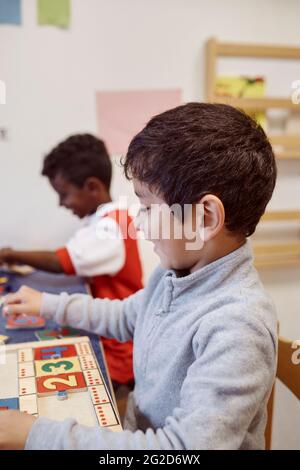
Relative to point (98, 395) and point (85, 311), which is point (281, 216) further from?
point (98, 395)

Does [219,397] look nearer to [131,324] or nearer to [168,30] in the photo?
[131,324]

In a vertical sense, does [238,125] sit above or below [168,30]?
below

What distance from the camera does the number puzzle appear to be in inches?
21.6

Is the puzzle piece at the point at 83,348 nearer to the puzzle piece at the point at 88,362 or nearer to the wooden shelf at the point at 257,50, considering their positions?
the puzzle piece at the point at 88,362

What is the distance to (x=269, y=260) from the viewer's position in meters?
1.54

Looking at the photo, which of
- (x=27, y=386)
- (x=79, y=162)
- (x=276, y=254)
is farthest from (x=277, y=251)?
(x=27, y=386)

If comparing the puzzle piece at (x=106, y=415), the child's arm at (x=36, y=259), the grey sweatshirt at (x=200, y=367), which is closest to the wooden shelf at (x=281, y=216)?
the child's arm at (x=36, y=259)

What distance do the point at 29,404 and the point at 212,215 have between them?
1.15 ft

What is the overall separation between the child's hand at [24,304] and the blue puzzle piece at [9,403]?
10.1 inches

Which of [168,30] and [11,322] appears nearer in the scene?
[11,322]

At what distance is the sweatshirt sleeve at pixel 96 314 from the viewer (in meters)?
0.80

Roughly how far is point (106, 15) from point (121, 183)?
536 mm

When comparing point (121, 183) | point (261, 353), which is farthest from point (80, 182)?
point (261, 353)

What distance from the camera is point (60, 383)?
0.61 meters
